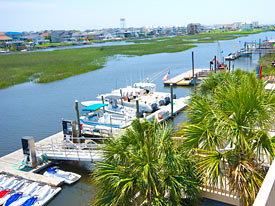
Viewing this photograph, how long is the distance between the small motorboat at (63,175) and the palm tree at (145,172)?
Result: 9.83m

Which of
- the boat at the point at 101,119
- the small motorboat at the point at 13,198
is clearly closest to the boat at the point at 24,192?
the small motorboat at the point at 13,198

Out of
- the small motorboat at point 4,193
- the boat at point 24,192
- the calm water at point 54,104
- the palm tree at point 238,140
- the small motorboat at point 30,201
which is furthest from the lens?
the calm water at point 54,104

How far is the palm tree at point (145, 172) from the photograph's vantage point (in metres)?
7.05

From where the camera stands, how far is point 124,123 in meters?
25.0

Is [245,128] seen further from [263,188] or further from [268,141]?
[263,188]

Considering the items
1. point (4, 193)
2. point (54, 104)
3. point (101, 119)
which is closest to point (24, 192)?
point (4, 193)

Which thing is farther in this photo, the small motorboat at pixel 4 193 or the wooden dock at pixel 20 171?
the wooden dock at pixel 20 171

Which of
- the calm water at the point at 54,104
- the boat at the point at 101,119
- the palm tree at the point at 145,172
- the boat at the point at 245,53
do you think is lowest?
the calm water at the point at 54,104

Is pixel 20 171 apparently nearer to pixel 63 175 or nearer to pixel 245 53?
pixel 63 175

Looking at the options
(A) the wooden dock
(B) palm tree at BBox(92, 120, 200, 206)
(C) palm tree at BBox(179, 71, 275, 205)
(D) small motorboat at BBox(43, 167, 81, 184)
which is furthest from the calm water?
(C) palm tree at BBox(179, 71, 275, 205)

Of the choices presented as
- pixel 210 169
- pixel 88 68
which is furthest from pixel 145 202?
pixel 88 68

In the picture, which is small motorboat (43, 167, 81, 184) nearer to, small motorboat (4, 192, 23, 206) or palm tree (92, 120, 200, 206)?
small motorboat (4, 192, 23, 206)

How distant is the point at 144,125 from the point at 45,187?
9729 mm

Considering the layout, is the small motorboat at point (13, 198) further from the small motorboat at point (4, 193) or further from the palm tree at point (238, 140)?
the palm tree at point (238, 140)
